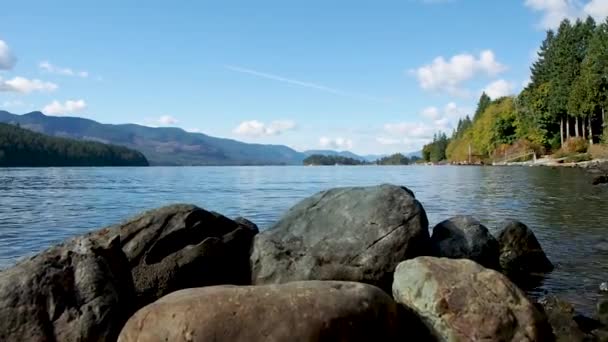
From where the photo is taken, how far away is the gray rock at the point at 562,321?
910 centimetres

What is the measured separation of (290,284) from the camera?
26.0 ft

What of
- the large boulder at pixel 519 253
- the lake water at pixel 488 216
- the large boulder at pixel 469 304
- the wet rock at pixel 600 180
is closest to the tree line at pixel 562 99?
the wet rock at pixel 600 180

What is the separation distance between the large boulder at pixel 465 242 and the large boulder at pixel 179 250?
4679 millimetres

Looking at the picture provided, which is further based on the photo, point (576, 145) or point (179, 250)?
point (576, 145)

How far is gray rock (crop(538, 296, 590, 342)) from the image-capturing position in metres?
9.10

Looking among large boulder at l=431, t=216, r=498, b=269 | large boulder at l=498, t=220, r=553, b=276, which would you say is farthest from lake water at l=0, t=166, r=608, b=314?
large boulder at l=431, t=216, r=498, b=269

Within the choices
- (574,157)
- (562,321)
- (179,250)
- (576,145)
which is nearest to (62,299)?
(179,250)

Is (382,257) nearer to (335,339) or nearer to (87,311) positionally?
(335,339)

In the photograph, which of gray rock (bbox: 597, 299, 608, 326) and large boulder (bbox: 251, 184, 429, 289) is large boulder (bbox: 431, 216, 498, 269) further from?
gray rock (bbox: 597, 299, 608, 326)

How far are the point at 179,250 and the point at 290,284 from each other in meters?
3.82

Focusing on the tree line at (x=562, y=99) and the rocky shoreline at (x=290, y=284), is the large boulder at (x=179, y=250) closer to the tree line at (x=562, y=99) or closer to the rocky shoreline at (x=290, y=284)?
the rocky shoreline at (x=290, y=284)

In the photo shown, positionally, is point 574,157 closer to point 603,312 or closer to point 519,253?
point 519,253

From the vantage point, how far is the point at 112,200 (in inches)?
1700

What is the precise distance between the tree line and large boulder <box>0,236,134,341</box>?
81.8m
